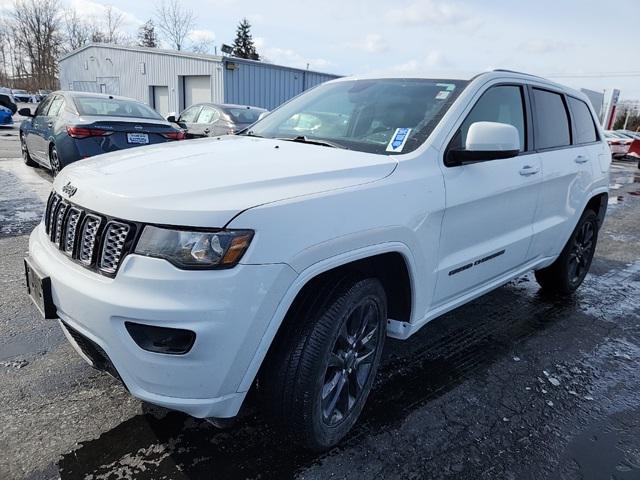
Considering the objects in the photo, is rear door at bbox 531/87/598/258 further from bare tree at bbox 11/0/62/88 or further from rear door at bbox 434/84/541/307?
bare tree at bbox 11/0/62/88

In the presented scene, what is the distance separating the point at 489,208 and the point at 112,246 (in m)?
2.11

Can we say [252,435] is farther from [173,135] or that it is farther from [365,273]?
[173,135]

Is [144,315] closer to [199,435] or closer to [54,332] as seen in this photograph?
[199,435]

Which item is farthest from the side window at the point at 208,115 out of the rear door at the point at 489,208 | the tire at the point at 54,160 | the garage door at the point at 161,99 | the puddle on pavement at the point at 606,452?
the garage door at the point at 161,99

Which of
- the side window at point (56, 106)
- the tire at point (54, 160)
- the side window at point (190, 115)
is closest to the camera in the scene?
the tire at point (54, 160)

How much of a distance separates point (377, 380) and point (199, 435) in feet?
3.64

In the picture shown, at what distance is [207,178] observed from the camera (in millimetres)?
2027

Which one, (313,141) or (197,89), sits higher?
(313,141)

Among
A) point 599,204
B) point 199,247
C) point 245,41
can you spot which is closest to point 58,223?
point 199,247

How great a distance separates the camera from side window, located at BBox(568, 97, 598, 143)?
4.20 meters

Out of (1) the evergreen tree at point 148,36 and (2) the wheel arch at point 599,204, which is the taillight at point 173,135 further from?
(1) the evergreen tree at point 148,36

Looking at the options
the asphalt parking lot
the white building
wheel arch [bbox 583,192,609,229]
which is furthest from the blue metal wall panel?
the asphalt parking lot

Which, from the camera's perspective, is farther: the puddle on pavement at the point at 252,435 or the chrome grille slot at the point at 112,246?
the puddle on pavement at the point at 252,435

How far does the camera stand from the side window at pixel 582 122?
420 cm
